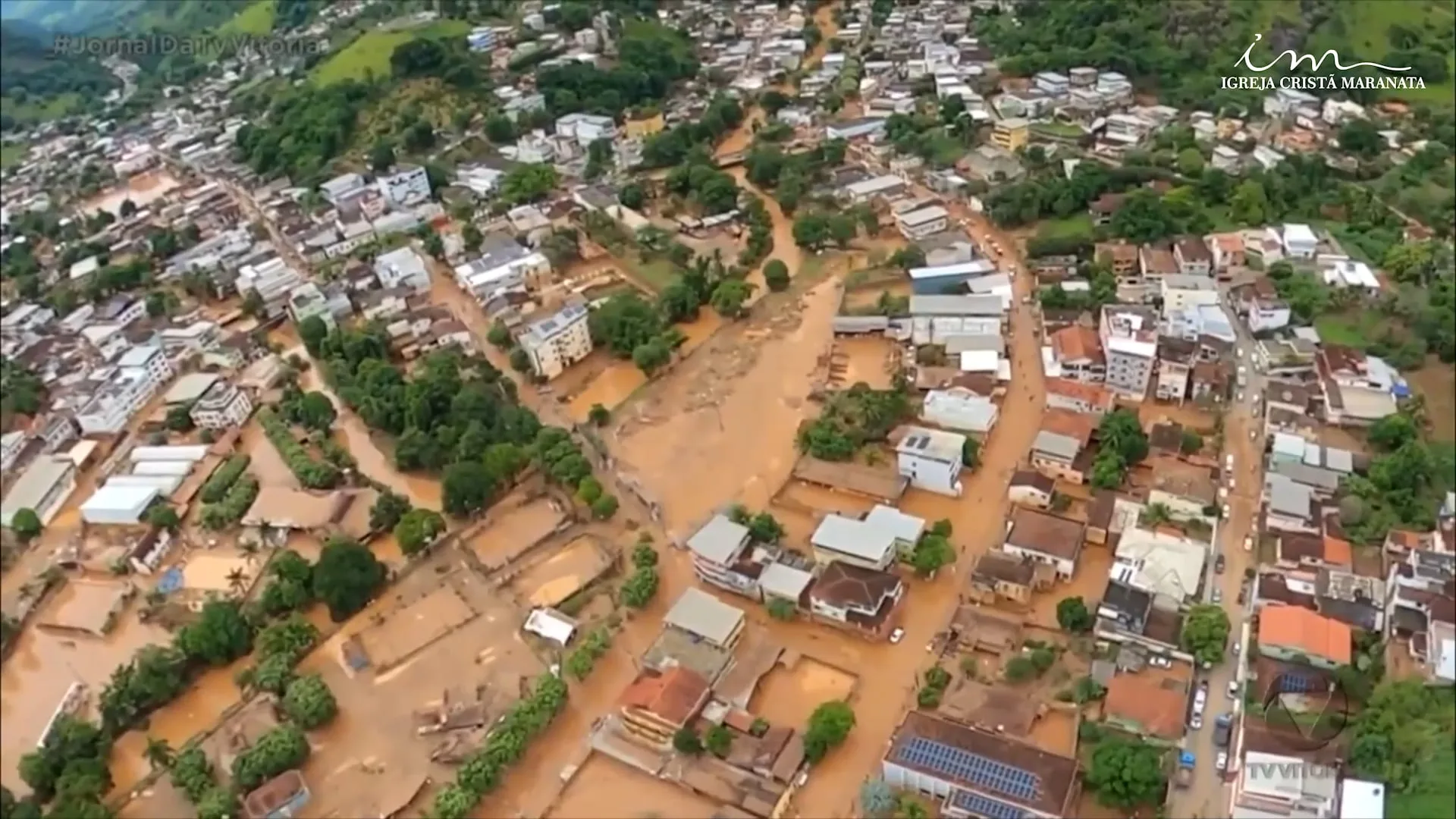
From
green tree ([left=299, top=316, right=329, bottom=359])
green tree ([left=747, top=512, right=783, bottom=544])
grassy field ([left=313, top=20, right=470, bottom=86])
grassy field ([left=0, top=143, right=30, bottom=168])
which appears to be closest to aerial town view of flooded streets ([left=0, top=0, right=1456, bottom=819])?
green tree ([left=747, top=512, right=783, bottom=544])

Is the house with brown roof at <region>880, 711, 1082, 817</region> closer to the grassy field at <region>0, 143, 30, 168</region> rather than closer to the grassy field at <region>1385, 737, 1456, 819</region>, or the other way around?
the grassy field at <region>1385, 737, 1456, 819</region>

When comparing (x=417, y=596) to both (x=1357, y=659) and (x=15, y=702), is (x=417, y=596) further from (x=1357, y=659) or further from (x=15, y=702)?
(x=1357, y=659)

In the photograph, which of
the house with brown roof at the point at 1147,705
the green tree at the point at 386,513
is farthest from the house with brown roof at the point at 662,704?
the green tree at the point at 386,513

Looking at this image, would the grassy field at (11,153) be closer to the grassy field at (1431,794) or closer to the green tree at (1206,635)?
the green tree at (1206,635)

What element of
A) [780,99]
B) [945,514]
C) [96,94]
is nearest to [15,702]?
[945,514]

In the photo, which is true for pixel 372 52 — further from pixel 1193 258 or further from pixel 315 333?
pixel 1193 258

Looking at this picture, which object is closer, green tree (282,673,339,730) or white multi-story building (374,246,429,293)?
green tree (282,673,339,730)

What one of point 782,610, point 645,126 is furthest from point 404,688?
point 645,126
